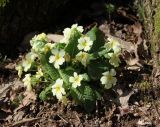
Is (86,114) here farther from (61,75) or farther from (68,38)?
(68,38)

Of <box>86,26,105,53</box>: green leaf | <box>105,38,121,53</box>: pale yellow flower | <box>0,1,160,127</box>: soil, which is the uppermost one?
<box>86,26,105,53</box>: green leaf

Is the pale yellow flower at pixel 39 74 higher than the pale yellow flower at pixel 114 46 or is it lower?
lower

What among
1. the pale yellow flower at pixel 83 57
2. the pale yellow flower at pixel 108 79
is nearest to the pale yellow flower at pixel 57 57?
the pale yellow flower at pixel 83 57

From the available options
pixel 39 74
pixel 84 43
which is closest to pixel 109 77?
pixel 84 43

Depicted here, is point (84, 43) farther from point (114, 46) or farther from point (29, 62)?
point (29, 62)

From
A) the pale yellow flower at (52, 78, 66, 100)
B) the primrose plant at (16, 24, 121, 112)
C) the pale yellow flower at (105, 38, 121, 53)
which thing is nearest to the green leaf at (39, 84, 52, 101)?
the primrose plant at (16, 24, 121, 112)

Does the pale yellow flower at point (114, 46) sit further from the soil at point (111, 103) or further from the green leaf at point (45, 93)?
the green leaf at point (45, 93)

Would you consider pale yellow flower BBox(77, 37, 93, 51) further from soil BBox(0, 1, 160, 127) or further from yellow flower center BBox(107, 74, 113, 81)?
soil BBox(0, 1, 160, 127)
